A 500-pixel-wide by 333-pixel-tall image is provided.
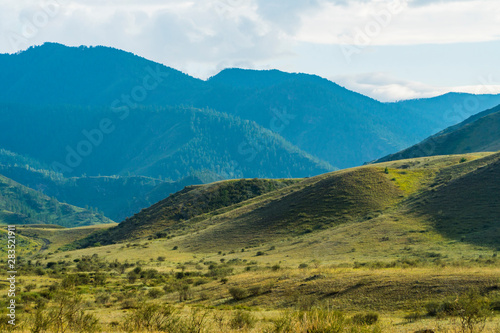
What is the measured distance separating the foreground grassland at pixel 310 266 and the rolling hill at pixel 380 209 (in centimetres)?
31

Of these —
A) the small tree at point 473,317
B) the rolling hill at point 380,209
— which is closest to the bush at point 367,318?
the small tree at point 473,317

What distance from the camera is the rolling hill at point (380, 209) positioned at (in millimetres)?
56309

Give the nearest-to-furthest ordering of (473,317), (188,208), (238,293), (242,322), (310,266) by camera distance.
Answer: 1. (473,317)
2. (242,322)
3. (238,293)
4. (310,266)
5. (188,208)

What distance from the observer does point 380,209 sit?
71.3 metres

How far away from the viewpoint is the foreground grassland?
63.1ft

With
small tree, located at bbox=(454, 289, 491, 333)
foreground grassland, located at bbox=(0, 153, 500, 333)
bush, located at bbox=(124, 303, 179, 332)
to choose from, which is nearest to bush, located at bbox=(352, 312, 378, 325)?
foreground grassland, located at bbox=(0, 153, 500, 333)

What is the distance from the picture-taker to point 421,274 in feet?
88.1

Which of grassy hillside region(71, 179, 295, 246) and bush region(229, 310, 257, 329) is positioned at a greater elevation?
grassy hillside region(71, 179, 295, 246)

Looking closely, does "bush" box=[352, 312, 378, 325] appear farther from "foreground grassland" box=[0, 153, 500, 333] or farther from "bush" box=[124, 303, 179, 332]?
"bush" box=[124, 303, 179, 332]

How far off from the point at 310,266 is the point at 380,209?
34.2m

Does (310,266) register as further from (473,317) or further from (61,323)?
(61,323)

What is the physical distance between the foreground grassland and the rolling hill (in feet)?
1.03

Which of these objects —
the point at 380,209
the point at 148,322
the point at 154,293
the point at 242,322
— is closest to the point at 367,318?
the point at 242,322

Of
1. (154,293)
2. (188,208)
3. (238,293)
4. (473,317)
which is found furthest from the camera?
(188,208)
